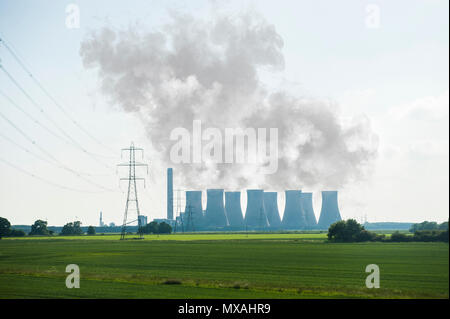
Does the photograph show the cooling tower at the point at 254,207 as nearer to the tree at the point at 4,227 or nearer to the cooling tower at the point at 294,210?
the cooling tower at the point at 294,210

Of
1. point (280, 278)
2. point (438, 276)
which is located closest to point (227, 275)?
point (280, 278)

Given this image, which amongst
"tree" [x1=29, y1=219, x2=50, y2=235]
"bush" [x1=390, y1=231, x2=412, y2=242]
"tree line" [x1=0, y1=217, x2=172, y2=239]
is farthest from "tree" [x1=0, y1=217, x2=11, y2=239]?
"bush" [x1=390, y1=231, x2=412, y2=242]

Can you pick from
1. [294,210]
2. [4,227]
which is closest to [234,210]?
[294,210]

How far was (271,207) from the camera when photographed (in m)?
110

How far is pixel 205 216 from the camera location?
111 m

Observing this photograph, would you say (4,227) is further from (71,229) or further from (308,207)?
(308,207)

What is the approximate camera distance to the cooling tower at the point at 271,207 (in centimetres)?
10975

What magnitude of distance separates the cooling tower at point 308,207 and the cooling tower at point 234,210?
12892 mm

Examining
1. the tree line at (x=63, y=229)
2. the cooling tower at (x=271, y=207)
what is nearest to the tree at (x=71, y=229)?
the tree line at (x=63, y=229)

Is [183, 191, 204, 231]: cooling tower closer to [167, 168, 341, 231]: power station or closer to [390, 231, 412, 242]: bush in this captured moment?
[167, 168, 341, 231]: power station

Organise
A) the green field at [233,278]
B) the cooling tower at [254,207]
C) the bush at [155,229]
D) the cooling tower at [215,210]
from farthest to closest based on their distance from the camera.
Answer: the cooling tower at [215,210] < the bush at [155,229] < the cooling tower at [254,207] < the green field at [233,278]

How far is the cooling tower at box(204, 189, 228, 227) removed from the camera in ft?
354
